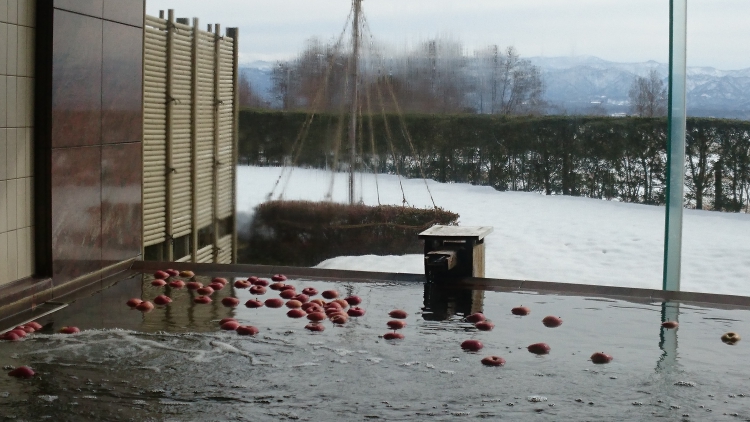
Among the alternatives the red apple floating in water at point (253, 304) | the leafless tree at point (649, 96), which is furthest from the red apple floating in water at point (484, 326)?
the leafless tree at point (649, 96)

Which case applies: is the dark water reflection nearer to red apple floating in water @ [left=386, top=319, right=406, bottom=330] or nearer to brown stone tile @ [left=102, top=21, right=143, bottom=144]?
red apple floating in water @ [left=386, top=319, right=406, bottom=330]

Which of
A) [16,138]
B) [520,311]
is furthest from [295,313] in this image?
[16,138]

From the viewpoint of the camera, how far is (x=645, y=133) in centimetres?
819

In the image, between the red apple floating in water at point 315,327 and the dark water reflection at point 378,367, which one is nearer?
the dark water reflection at point 378,367

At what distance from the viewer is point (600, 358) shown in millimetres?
3244

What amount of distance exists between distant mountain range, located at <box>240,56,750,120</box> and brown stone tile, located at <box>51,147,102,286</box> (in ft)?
12.6

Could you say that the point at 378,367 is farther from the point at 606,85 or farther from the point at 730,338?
the point at 606,85

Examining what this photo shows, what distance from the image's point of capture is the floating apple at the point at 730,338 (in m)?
3.58

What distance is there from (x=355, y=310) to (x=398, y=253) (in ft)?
15.9

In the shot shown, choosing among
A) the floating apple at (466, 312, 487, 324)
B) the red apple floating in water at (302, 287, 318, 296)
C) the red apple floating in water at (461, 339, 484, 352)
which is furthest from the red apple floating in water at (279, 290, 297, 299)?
the red apple floating in water at (461, 339, 484, 352)

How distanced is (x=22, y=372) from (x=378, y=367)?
114cm

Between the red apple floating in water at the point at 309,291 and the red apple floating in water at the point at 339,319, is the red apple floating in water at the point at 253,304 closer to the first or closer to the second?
the red apple floating in water at the point at 309,291

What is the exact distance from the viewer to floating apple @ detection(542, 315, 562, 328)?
3801 mm

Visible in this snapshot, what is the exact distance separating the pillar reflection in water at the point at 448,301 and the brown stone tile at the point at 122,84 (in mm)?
1816
